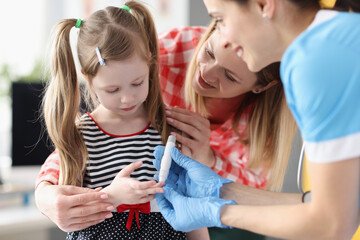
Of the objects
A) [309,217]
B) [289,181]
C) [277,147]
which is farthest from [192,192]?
[289,181]

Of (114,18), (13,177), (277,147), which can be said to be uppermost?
(114,18)

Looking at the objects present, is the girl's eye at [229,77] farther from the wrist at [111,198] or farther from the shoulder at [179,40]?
the wrist at [111,198]

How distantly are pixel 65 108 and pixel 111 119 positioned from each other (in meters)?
0.14

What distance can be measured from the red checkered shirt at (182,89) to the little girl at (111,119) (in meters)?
0.34

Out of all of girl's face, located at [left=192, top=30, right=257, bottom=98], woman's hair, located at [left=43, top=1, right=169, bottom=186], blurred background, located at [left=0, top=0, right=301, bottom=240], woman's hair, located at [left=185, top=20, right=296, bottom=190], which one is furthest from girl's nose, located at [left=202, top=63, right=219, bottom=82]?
blurred background, located at [left=0, top=0, right=301, bottom=240]

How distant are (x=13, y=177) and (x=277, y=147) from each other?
2.06 metres

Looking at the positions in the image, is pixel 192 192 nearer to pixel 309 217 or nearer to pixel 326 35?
pixel 309 217

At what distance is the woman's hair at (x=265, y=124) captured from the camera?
1.51 m

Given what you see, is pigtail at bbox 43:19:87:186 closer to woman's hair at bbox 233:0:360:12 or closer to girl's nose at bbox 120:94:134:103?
girl's nose at bbox 120:94:134:103

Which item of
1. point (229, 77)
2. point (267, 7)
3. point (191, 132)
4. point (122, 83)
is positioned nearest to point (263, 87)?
point (229, 77)

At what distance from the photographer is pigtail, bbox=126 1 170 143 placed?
127 centimetres

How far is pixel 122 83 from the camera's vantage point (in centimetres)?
114

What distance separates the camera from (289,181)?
234 cm

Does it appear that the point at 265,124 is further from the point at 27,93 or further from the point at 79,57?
the point at 27,93
